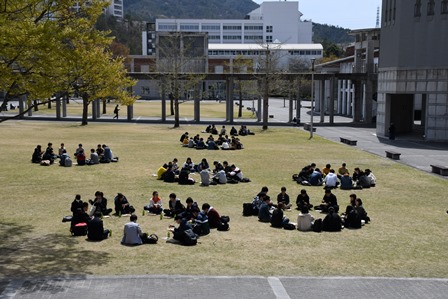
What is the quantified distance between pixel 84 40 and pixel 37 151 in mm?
14645

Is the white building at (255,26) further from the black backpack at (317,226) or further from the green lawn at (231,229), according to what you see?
the black backpack at (317,226)

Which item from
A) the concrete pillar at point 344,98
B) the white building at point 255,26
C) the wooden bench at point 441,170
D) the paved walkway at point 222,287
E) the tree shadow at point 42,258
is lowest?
the paved walkway at point 222,287

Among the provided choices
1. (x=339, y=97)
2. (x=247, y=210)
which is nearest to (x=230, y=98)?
(x=339, y=97)

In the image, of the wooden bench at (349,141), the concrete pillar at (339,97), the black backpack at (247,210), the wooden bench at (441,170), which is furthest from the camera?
the concrete pillar at (339,97)

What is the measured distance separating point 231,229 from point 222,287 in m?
4.98

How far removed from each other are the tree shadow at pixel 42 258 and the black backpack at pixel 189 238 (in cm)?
223

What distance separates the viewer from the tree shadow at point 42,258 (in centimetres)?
1247

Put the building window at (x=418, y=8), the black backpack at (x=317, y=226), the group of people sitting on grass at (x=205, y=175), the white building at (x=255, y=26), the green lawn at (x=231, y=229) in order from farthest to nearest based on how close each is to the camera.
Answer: the white building at (x=255, y=26) < the building window at (x=418, y=8) < the group of people sitting on grass at (x=205, y=175) < the black backpack at (x=317, y=226) < the green lawn at (x=231, y=229)

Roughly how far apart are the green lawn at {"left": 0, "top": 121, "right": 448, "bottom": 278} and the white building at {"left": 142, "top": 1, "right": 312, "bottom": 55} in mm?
139143

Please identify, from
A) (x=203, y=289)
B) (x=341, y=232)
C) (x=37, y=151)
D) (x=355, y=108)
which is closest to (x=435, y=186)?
(x=341, y=232)

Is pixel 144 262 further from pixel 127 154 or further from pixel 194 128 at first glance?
pixel 194 128

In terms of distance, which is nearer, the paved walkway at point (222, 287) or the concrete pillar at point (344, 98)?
the paved walkway at point (222, 287)

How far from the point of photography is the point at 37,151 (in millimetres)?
29219

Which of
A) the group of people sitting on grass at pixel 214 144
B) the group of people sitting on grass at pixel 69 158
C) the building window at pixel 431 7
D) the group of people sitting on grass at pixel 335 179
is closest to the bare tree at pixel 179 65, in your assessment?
the group of people sitting on grass at pixel 214 144
